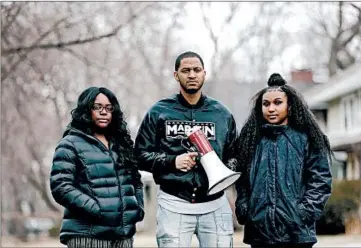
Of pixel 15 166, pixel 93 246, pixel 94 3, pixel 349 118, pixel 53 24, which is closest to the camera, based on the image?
pixel 93 246

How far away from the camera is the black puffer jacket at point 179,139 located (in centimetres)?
552

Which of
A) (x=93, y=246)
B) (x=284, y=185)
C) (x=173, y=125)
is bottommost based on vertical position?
(x=93, y=246)

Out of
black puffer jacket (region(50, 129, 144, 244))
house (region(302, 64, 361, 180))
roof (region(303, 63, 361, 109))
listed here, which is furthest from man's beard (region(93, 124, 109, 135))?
roof (region(303, 63, 361, 109))

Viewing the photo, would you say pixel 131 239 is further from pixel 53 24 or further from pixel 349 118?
pixel 349 118

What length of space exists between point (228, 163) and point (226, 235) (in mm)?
537

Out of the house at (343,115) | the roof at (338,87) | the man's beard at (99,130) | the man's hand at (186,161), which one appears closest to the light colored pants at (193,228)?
the man's hand at (186,161)

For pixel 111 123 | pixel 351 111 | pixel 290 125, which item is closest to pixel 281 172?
pixel 290 125

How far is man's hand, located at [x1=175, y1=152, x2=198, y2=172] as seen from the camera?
17.7ft

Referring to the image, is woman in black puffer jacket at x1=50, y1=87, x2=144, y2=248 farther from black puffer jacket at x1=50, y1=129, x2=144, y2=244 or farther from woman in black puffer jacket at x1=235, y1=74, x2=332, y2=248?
woman in black puffer jacket at x1=235, y1=74, x2=332, y2=248

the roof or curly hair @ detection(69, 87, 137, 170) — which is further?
the roof

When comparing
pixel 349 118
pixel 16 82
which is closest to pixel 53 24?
pixel 16 82

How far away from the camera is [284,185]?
5344 millimetres

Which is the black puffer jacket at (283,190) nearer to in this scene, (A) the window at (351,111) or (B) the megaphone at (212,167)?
(B) the megaphone at (212,167)

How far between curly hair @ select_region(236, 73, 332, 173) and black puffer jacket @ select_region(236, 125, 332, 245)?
0.05 m
